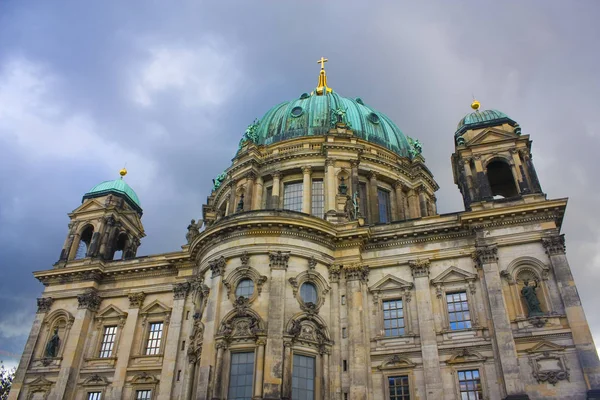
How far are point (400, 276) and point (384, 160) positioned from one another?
12.8 meters

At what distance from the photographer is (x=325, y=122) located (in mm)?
41625

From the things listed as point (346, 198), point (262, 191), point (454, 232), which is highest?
point (262, 191)

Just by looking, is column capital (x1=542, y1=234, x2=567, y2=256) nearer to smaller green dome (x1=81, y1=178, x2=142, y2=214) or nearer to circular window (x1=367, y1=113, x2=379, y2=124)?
circular window (x1=367, y1=113, x2=379, y2=124)

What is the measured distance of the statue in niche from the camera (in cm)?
2506

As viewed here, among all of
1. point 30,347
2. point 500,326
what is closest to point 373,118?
point 500,326

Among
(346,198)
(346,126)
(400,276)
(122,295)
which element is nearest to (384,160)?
(346,126)

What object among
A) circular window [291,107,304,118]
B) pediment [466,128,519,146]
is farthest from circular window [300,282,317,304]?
circular window [291,107,304,118]

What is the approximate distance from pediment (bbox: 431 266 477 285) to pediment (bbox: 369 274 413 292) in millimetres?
1779

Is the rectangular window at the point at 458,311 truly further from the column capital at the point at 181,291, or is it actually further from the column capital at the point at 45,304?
the column capital at the point at 45,304

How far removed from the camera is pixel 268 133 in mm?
43062

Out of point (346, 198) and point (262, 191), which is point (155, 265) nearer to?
point (262, 191)

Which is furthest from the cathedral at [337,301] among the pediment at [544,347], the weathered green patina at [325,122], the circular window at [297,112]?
the circular window at [297,112]

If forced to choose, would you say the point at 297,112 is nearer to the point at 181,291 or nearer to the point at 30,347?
the point at 181,291

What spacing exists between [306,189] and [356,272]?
9892 millimetres
